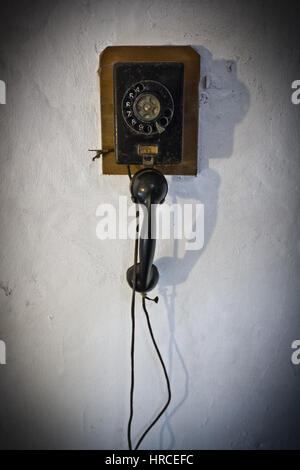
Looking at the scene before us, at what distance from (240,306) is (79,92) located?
27.5 inches

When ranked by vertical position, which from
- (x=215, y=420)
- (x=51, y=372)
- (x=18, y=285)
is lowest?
(x=215, y=420)

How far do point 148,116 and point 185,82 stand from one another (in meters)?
0.14

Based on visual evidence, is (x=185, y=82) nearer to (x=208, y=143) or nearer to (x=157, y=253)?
(x=208, y=143)

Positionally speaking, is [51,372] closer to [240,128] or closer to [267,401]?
[267,401]

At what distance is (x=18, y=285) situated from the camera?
2.36ft

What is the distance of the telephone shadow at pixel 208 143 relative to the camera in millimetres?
603

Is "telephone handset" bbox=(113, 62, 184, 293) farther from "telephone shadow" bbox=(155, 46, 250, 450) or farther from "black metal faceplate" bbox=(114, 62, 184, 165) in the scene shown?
"telephone shadow" bbox=(155, 46, 250, 450)

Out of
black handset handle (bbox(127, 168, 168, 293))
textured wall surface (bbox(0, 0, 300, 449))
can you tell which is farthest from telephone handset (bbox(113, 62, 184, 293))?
textured wall surface (bbox(0, 0, 300, 449))

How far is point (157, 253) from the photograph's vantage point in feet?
2.30

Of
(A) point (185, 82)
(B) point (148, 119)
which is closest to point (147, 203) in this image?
(B) point (148, 119)

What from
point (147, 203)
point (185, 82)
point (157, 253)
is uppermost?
point (185, 82)

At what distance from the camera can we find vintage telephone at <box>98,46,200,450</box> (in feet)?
1.69
